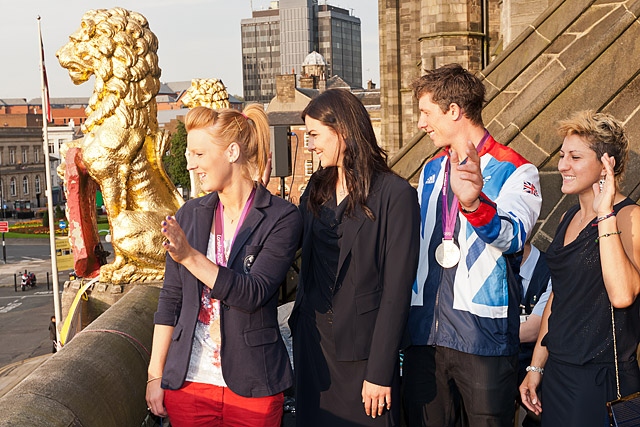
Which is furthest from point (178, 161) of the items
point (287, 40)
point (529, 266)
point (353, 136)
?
point (287, 40)

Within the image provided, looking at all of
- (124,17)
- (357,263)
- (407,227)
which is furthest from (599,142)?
(124,17)

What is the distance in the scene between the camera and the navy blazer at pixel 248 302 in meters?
3.02

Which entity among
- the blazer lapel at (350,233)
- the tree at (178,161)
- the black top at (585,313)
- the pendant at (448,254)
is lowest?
the tree at (178,161)

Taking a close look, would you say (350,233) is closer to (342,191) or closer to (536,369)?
(342,191)

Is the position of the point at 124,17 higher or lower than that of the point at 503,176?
higher

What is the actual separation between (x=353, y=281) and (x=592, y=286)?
0.94 meters

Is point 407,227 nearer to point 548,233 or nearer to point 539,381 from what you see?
point 539,381

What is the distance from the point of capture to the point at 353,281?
10.6 ft

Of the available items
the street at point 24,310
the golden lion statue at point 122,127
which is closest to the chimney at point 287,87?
the street at point 24,310

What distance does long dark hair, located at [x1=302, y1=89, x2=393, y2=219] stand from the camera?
3256 mm

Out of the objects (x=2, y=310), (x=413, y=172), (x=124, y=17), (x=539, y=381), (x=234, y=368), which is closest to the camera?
(x=234, y=368)

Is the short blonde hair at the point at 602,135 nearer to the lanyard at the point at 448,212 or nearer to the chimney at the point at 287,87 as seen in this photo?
the lanyard at the point at 448,212

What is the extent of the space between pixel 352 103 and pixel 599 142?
1002 millimetres

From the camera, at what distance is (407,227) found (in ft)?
10.4
